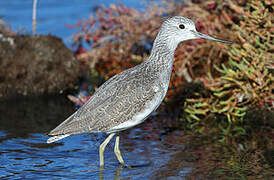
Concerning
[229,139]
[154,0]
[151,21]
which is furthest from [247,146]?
[154,0]

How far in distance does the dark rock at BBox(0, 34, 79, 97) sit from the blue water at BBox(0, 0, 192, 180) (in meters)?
0.28

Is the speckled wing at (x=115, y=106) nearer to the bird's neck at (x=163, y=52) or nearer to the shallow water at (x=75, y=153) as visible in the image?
the bird's neck at (x=163, y=52)

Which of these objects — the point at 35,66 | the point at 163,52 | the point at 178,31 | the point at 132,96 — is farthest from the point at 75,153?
the point at 35,66

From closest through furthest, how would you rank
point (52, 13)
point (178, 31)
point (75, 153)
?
point (178, 31) < point (75, 153) < point (52, 13)

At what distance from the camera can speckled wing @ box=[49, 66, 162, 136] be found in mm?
5906

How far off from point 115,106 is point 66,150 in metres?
1.25

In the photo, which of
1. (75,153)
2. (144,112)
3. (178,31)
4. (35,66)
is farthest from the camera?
(35,66)

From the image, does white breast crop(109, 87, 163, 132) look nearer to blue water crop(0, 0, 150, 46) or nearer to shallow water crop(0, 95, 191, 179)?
shallow water crop(0, 95, 191, 179)

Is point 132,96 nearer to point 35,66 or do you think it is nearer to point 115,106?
point 115,106

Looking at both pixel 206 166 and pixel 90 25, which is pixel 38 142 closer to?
pixel 206 166

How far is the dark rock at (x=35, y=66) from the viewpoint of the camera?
9.23 m

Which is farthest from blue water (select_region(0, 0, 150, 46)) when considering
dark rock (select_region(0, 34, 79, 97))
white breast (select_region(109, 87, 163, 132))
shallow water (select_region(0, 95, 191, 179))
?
white breast (select_region(109, 87, 163, 132))

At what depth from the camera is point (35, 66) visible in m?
9.53

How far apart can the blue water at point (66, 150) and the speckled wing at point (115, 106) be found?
0.56m
